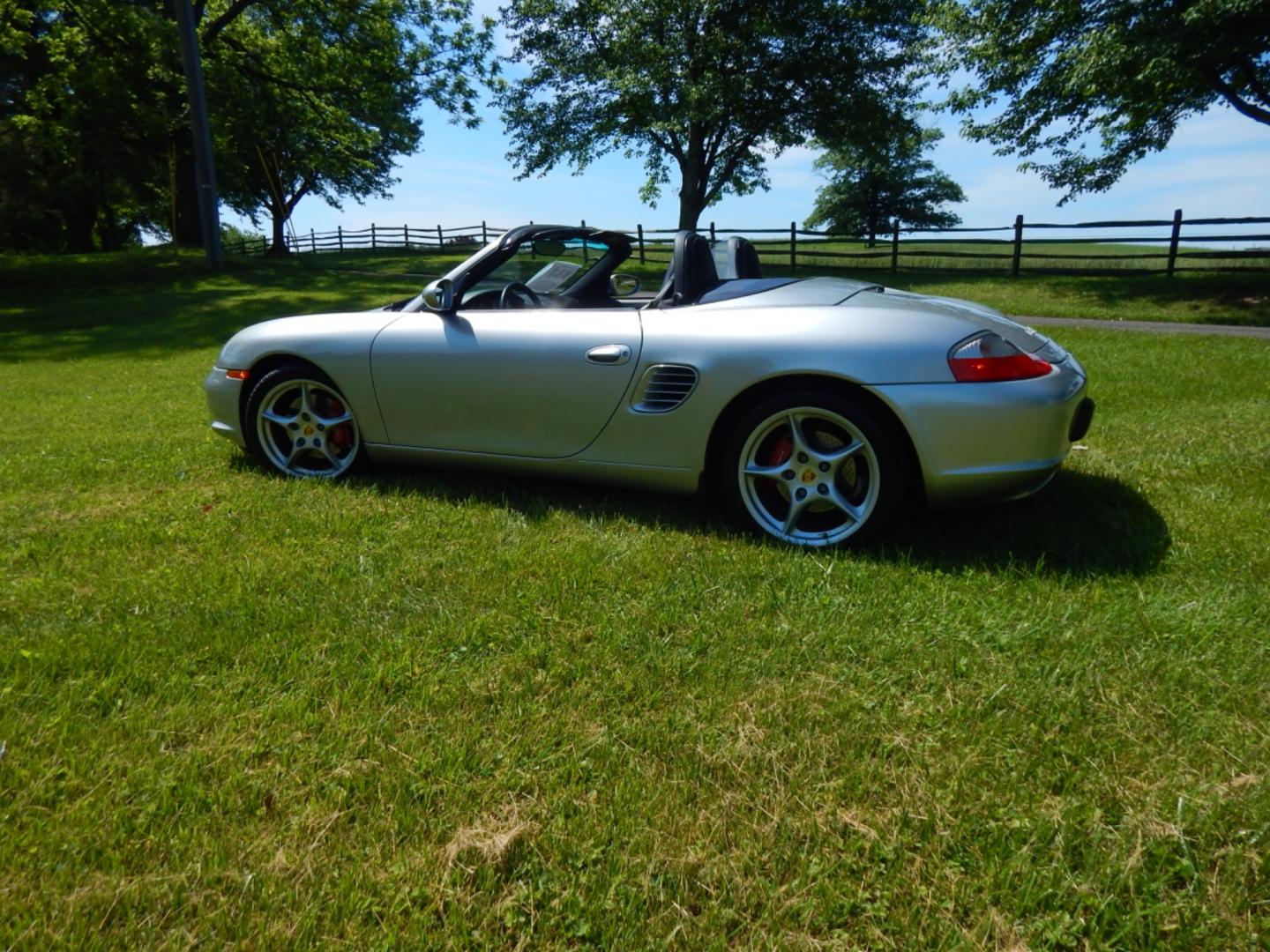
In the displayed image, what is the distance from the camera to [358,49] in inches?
874

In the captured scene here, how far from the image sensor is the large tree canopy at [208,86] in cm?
1975

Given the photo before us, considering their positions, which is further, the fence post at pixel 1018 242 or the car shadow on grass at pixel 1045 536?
the fence post at pixel 1018 242

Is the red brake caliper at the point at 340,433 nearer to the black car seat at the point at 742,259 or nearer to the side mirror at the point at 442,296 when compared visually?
the side mirror at the point at 442,296

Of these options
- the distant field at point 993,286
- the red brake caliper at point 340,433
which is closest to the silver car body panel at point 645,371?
the red brake caliper at point 340,433

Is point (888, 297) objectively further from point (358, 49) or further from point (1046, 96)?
point (358, 49)

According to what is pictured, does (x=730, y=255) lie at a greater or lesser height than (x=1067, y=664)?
greater

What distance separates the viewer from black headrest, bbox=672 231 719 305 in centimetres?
356

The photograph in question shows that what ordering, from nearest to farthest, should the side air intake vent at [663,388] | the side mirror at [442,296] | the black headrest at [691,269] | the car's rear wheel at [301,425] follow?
the side air intake vent at [663,388] < the black headrest at [691,269] < the side mirror at [442,296] < the car's rear wheel at [301,425]

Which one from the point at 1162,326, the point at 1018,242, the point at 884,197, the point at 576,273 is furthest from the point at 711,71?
the point at 884,197

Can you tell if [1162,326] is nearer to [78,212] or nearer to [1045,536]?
[1045,536]

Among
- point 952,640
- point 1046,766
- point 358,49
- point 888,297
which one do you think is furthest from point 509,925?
point 358,49

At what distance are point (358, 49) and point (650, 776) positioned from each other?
81.7 ft

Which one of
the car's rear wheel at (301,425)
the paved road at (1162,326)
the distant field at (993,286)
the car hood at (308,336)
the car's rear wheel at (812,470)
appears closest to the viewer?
the car's rear wheel at (812,470)

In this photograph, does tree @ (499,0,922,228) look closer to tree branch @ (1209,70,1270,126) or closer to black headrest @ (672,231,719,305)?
tree branch @ (1209,70,1270,126)
